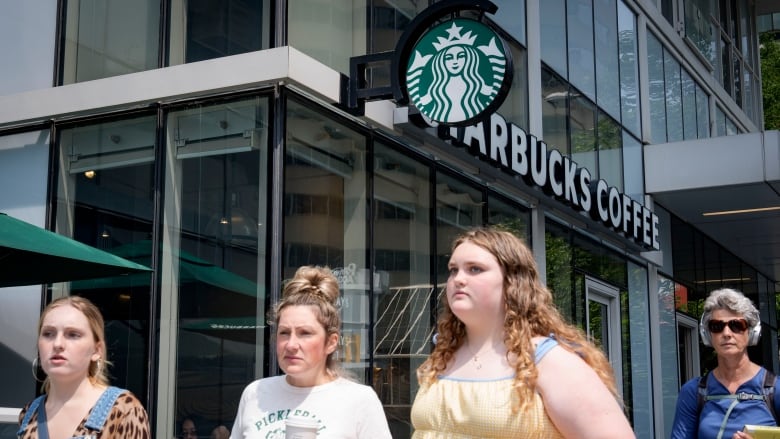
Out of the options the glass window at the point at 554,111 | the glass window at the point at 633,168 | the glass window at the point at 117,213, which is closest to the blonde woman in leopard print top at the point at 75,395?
the glass window at the point at 117,213

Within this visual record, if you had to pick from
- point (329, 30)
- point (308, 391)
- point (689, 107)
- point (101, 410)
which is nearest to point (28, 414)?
point (101, 410)

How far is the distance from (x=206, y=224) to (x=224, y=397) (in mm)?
1338

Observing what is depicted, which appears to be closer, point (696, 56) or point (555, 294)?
point (555, 294)

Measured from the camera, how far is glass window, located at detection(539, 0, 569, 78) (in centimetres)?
1201

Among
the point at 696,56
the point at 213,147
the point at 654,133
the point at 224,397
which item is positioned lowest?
the point at 224,397

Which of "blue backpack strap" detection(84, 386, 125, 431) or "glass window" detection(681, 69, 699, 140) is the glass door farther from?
"blue backpack strap" detection(84, 386, 125, 431)

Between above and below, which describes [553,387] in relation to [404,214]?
below

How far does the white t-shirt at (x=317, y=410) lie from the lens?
3.75m

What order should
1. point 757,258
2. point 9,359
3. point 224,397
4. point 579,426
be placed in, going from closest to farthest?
point 579,426 < point 224,397 < point 9,359 < point 757,258

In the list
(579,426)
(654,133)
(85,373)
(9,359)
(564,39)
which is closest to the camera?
(579,426)

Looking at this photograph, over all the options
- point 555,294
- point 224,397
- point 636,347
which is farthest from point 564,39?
point 224,397

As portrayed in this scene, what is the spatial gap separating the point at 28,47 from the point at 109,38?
912 millimetres

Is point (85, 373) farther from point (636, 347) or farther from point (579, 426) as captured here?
point (636, 347)

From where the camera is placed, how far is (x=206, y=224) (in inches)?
279
